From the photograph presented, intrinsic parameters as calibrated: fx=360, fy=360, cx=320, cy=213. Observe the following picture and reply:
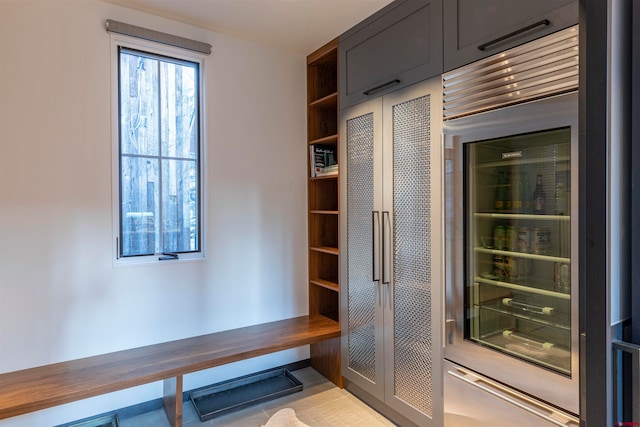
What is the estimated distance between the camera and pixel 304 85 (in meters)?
3.05

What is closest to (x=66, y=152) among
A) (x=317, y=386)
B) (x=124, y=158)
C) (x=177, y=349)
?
(x=124, y=158)

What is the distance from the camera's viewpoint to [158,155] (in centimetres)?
246

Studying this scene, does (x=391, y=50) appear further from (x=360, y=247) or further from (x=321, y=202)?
(x=321, y=202)

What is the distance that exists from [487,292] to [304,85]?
217 centimetres

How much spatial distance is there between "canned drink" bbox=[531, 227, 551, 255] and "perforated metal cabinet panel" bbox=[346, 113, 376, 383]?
987mm

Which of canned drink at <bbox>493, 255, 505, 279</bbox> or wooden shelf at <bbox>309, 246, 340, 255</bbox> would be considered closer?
canned drink at <bbox>493, 255, 505, 279</bbox>

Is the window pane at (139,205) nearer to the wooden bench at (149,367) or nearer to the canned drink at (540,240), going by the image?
the wooden bench at (149,367)

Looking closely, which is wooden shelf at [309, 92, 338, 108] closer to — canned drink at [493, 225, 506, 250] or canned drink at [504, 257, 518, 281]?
canned drink at [493, 225, 506, 250]

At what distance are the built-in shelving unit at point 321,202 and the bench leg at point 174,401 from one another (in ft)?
3.81

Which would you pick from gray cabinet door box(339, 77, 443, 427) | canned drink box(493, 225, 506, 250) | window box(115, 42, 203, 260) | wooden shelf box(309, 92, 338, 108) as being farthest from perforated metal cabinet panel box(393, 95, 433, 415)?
window box(115, 42, 203, 260)

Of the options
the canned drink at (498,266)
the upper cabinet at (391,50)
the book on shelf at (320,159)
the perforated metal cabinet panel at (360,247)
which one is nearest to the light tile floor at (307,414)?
the perforated metal cabinet panel at (360,247)

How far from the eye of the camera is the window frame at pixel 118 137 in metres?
2.27

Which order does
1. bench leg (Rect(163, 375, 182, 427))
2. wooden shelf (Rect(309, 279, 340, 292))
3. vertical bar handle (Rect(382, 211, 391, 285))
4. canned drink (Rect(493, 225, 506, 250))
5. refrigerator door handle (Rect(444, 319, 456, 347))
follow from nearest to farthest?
canned drink (Rect(493, 225, 506, 250)) → refrigerator door handle (Rect(444, 319, 456, 347)) → bench leg (Rect(163, 375, 182, 427)) → vertical bar handle (Rect(382, 211, 391, 285)) → wooden shelf (Rect(309, 279, 340, 292))

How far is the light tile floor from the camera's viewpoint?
2258 mm
